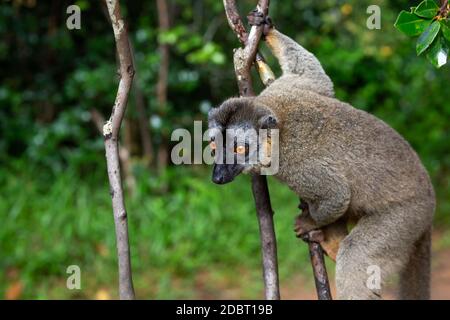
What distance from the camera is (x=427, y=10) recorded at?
3.62 m

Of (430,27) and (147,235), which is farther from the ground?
(147,235)

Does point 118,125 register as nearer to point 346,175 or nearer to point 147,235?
point 346,175

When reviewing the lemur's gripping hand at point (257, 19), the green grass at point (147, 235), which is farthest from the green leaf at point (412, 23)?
Answer: the green grass at point (147, 235)

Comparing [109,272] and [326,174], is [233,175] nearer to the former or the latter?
[326,174]

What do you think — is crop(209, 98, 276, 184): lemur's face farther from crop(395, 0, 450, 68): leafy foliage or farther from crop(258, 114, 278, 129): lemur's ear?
crop(395, 0, 450, 68): leafy foliage

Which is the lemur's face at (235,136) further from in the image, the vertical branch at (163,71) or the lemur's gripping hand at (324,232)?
the vertical branch at (163,71)

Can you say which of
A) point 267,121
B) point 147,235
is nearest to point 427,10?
point 267,121

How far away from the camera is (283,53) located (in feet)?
18.9

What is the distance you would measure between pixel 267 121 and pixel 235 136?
10.0 inches

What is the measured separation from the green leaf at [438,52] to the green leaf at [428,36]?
0.07 m

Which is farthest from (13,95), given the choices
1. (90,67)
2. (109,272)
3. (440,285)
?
(440,285)

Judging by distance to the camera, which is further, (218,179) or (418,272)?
(418,272)

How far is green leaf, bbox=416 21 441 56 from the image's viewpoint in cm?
360

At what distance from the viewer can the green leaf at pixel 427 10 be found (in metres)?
3.61
